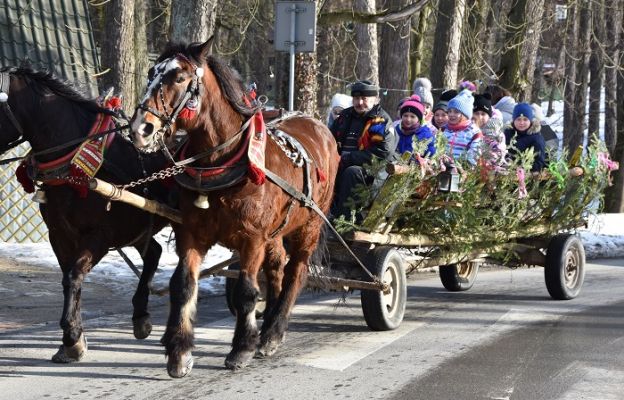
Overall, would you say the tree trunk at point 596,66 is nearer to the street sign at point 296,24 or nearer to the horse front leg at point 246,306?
the street sign at point 296,24

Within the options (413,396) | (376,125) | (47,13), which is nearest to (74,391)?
(413,396)

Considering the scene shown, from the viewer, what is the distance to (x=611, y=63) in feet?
74.3

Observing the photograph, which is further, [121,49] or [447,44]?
[447,44]

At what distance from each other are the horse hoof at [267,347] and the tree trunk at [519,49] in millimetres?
12867

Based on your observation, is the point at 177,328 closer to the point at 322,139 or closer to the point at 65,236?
the point at 65,236

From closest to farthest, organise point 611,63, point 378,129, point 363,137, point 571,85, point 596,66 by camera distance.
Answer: point 378,129 → point 363,137 → point 611,63 → point 596,66 → point 571,85

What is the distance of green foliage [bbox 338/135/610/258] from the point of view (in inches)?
319

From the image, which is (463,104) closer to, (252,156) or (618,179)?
(252,156)

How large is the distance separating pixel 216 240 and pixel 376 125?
246 centimetres

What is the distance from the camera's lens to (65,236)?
22.2 feet

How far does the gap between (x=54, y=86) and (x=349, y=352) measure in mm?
2788

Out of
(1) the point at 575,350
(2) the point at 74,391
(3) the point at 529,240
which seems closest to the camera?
(2) the point at 74,391

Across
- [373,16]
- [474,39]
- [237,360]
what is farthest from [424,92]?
[474,39]

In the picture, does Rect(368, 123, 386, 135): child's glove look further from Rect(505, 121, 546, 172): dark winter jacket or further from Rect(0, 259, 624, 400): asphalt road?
Rect(505, 121, 546, 172): dark winter jacket
